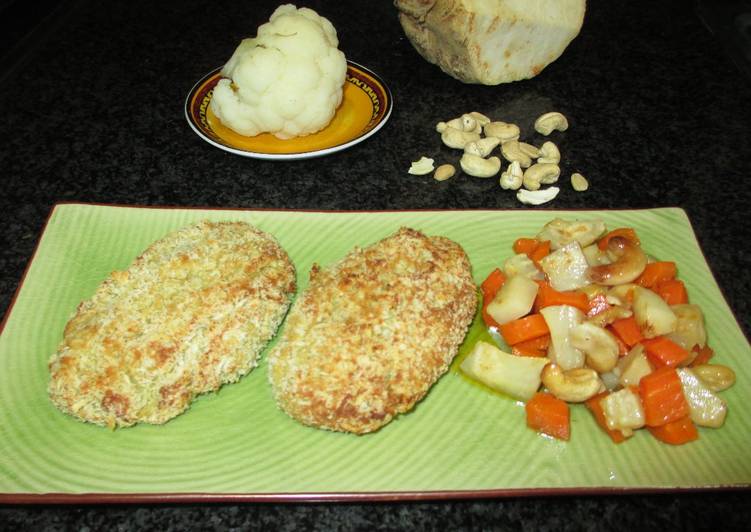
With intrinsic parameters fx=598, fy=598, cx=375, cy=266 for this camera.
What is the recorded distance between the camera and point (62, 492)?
1.56m

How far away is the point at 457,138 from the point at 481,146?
0.14 metres

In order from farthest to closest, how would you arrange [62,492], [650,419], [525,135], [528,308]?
[525,135]
[528,308]
[650,419]
[62,492]

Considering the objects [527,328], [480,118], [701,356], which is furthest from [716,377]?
[480,118]

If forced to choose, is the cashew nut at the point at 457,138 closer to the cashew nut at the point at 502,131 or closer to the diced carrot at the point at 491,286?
the cashew nut at the point at 502,131

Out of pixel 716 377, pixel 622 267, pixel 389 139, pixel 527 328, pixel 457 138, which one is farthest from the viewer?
pixel 389 139

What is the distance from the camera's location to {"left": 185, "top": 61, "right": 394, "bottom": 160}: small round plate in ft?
8.91

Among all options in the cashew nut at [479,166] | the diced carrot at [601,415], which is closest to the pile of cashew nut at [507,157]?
the cashew nut at [479,166]

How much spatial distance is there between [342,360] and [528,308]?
2.10 feet

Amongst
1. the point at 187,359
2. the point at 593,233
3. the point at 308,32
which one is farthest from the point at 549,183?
the point at 187,359

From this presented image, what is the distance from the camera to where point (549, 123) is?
3033 millimetres

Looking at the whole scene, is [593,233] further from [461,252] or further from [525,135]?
[525,135]

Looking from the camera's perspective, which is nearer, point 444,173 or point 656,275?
point 656,275

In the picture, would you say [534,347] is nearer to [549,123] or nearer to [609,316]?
[609,316]

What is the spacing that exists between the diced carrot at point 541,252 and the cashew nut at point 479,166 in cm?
68
